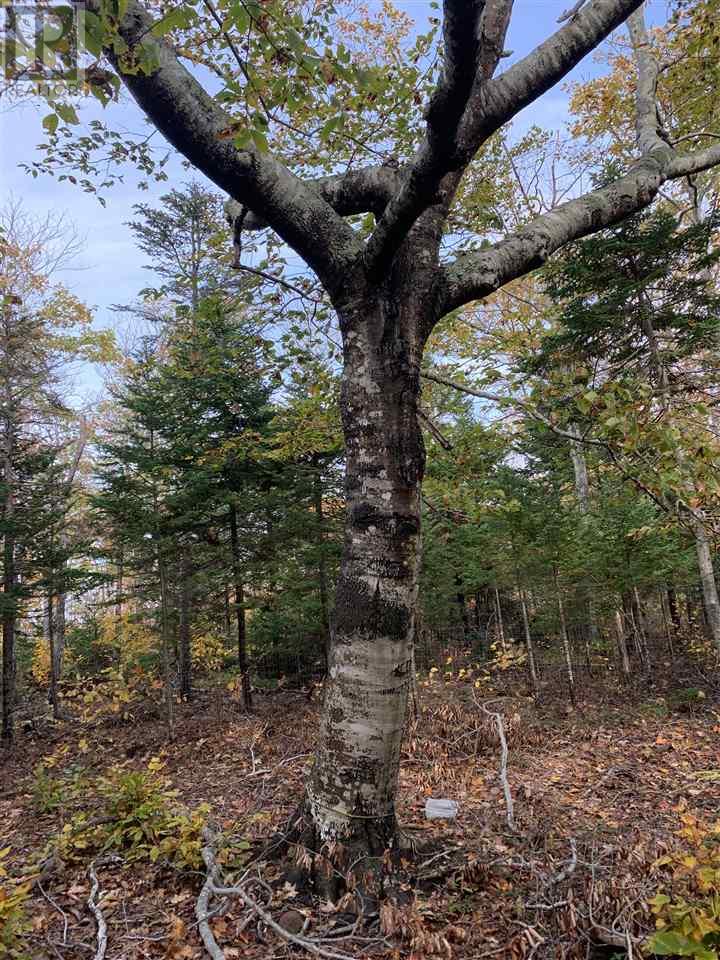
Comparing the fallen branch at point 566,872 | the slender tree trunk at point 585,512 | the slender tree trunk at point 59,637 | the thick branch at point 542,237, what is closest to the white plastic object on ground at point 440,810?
the fallen branch at point 566,872

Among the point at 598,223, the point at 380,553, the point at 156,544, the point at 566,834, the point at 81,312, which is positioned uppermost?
the point at 81,312

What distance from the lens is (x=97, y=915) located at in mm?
2703

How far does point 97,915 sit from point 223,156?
406cm

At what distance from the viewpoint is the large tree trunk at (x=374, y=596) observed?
2727 mm

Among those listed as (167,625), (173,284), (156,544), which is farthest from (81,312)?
(167,625)

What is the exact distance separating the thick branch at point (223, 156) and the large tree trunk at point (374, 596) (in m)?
0.51

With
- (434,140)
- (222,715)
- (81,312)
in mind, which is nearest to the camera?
(434,140)

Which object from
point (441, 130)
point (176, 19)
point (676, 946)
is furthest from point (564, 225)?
point (676, 946)

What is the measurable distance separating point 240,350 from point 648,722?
25.5ft

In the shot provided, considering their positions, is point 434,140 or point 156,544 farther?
point 156,544

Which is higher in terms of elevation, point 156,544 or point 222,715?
point 156,544

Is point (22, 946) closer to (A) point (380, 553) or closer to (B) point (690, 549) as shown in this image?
(A) point (380, 553)

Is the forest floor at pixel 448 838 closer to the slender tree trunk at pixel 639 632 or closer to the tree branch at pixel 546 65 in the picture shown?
the slender tree trunk at pixel 639 632

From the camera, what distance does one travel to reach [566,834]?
3531 mm
